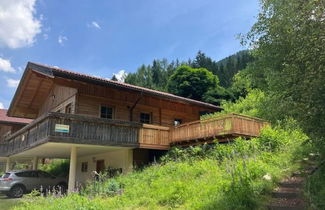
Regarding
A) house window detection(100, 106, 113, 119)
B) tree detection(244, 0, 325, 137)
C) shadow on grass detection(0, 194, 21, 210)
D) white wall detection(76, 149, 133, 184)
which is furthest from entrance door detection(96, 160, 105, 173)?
tree detection(244, 0, 325, 137)

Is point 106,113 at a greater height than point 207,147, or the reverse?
point 106,113

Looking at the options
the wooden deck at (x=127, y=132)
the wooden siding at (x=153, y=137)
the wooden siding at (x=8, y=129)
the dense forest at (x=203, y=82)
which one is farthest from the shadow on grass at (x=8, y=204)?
the dense forest at (x=203, y=82)

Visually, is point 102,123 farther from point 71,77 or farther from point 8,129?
point 8,129

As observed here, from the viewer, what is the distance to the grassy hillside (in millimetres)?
8875

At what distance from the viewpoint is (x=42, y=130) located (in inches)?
577

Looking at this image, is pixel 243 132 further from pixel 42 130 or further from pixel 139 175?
pixel 42 130

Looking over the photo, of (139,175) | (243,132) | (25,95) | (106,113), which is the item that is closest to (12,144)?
(25,95)

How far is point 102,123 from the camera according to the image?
613 inches

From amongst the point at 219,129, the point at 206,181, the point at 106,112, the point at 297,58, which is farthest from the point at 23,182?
the point at 297,58

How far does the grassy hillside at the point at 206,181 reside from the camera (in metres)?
8.88

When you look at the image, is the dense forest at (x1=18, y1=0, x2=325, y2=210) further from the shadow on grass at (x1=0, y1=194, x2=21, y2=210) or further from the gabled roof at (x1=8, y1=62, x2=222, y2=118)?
the gabled roof at (x1=8, y1=62, x2=222, y2=118)

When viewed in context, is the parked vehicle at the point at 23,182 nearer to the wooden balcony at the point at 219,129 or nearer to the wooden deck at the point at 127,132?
the wooden deck at the point at 127,132

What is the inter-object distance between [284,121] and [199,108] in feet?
46.7

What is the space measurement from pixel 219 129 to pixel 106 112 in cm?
682
